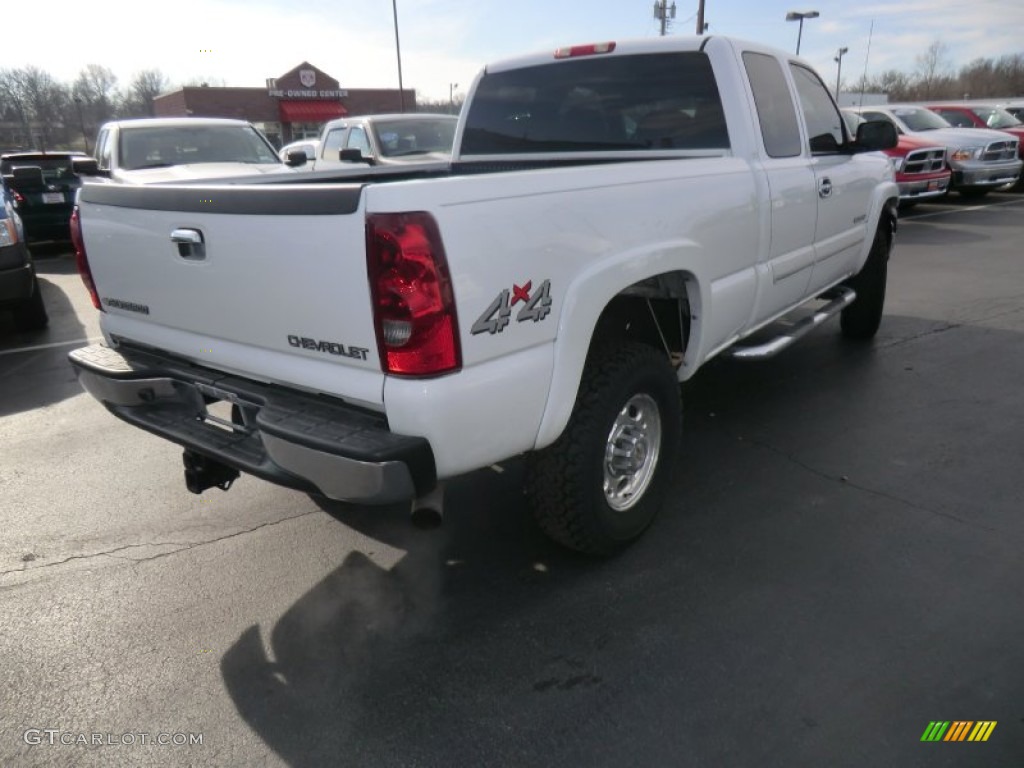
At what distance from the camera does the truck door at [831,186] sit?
4.34m

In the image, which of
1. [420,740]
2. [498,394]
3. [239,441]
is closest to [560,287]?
[498,394]

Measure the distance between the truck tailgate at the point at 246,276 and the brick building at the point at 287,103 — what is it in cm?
4609

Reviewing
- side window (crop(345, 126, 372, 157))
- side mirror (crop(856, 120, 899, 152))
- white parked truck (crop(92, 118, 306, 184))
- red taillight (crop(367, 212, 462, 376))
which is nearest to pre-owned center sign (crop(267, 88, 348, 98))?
side window (crop(345, 126, 372, 157))

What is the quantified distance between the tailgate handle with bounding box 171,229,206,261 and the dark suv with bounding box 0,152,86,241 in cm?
1050

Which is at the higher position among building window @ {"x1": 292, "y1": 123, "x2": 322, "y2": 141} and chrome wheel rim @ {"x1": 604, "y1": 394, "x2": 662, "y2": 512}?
building window @ {"x1": 292, "y1": 123, "x2": 322, "y2": 141}

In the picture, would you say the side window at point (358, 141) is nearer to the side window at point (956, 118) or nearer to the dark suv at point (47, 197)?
the dark suv at point (47, 197)

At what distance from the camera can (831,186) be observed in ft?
14.4

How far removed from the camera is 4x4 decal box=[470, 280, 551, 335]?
A: 7.23 feet

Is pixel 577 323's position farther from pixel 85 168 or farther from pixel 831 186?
pixel 85 168

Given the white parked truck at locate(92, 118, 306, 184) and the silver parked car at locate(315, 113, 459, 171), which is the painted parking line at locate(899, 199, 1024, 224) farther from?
the white parked truck at locate(92, 118, 306, 184)

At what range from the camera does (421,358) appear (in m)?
2.13

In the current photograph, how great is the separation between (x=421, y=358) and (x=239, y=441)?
910 mm

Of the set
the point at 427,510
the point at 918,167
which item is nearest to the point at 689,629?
the point at 427,510

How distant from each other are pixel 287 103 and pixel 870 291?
4735 cm
